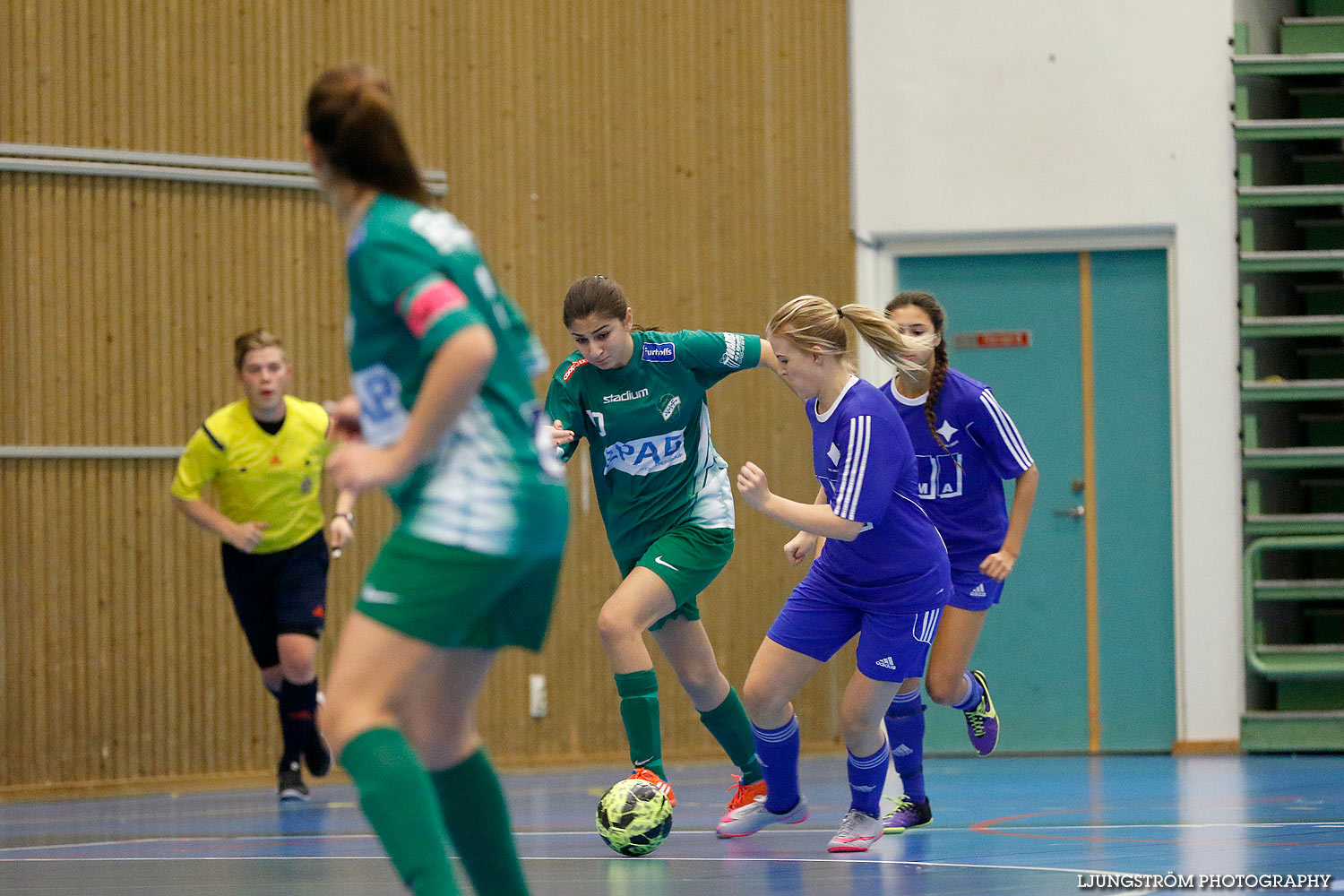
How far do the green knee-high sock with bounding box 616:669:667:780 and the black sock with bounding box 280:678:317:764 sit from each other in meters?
2.67

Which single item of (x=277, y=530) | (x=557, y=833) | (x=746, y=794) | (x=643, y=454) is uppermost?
(x=643, y=454)

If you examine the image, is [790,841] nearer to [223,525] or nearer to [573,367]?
[573,367]

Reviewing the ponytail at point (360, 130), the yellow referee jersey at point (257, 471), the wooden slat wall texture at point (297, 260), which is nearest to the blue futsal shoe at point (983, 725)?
the wooden slat wall texture at point (297, 260)

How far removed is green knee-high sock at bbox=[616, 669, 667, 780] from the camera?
5.11 metres

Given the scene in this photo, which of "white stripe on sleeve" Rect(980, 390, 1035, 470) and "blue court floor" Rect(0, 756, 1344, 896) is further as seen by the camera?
"white stripe on sleeve" Rect(980, 390, 1035, 470)

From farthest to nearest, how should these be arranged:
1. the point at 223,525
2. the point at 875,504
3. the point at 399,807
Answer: the point at 223,525 < the point at 875,504 < the point at 399,807

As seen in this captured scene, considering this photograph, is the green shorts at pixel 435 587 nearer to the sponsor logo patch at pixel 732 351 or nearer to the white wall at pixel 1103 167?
the sponsor logo patch at pixel 732 351

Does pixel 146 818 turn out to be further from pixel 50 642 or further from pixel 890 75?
pixel 890 75

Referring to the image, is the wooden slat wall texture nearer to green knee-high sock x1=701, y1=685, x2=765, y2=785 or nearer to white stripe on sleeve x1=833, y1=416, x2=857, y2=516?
green knee-high sock x1=701, y1=685, x2=765, y2=785

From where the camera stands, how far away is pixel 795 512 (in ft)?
14.5

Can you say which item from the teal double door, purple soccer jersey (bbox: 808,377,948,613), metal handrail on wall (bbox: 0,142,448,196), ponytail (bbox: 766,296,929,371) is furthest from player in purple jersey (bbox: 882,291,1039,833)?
metal handrail on wall (bbox: 0,142,448,196)

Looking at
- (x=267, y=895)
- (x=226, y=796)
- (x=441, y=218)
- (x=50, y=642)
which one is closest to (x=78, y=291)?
(x=50, y=642)

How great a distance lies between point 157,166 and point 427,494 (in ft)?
20.2

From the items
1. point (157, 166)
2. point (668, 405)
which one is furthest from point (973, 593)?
point (157, 166)
